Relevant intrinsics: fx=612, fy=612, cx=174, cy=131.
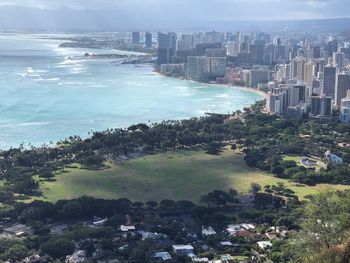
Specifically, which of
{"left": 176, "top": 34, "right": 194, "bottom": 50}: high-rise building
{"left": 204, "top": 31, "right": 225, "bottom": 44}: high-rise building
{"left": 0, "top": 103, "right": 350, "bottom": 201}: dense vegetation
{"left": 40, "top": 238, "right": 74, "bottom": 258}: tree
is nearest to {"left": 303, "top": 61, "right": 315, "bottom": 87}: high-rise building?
{"left": 0, "top": 103, "right": 350, "bottom": 201}: dense vegetation

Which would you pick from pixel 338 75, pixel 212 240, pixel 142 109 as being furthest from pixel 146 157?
pixel 338 75

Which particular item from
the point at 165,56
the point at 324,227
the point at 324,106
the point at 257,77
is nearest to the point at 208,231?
the point at 324,227

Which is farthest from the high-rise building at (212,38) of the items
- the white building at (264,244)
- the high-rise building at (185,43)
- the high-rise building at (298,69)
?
the white building at (264,244)

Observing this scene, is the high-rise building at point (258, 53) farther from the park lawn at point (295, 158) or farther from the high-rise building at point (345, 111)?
the park lawn at point (295, 158)

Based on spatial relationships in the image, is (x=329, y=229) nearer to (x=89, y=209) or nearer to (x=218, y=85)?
(x=89, y=209)

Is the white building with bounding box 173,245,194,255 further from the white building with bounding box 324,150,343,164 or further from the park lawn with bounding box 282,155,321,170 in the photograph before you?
the white building with bounding box 324,150,343,164

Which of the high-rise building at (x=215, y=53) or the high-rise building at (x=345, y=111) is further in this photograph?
the high-rise building at (x=215, y=53)
